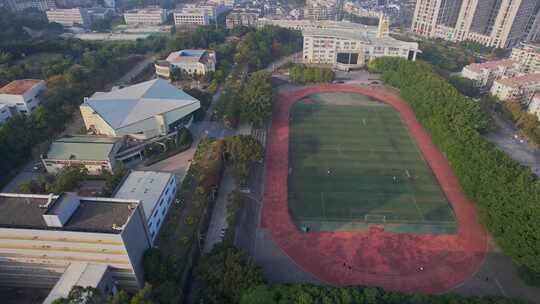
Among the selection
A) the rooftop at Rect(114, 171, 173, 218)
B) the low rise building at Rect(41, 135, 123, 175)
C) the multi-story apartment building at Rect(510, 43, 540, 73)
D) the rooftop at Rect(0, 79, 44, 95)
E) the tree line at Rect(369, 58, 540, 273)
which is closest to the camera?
the tree line at Rect(369, 58, 540, 273)

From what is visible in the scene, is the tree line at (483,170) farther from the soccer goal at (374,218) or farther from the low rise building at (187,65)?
the low rise building at (187,65)

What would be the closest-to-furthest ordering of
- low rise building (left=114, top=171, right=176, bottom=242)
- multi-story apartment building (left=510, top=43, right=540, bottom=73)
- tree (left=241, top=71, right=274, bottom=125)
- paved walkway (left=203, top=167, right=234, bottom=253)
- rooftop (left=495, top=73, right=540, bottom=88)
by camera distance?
low rise building (left=114, top=171, right=176, bottom=242) < paved walkway (left=203, top=167, right=234, bottom=253) < tree (left=241, top=71, right=274, bottom=125) < rooftop (left=495, top=73, right=540, bottom=88) < multi-story apartment building (left=510, top=43, right=540, bottom=73)

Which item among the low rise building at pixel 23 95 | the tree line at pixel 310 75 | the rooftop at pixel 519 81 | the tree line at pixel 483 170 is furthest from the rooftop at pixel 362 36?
the low rise building at pixel 23 95

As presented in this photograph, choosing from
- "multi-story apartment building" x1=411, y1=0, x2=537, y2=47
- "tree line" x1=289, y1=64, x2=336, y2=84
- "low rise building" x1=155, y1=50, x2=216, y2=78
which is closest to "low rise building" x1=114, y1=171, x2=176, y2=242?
"low rise building" x1=155, y1=50, x2=216, y2=78

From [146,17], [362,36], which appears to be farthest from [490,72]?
[146,17]

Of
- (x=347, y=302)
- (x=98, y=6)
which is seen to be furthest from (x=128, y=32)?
(x=347, y=302)

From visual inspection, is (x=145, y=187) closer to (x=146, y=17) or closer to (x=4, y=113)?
(x=4, y=113)

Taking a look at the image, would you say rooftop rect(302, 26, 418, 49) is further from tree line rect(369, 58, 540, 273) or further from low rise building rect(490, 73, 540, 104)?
low rise building rect(490, 73, 540, 104)

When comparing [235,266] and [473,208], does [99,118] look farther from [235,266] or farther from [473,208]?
[473,208]
